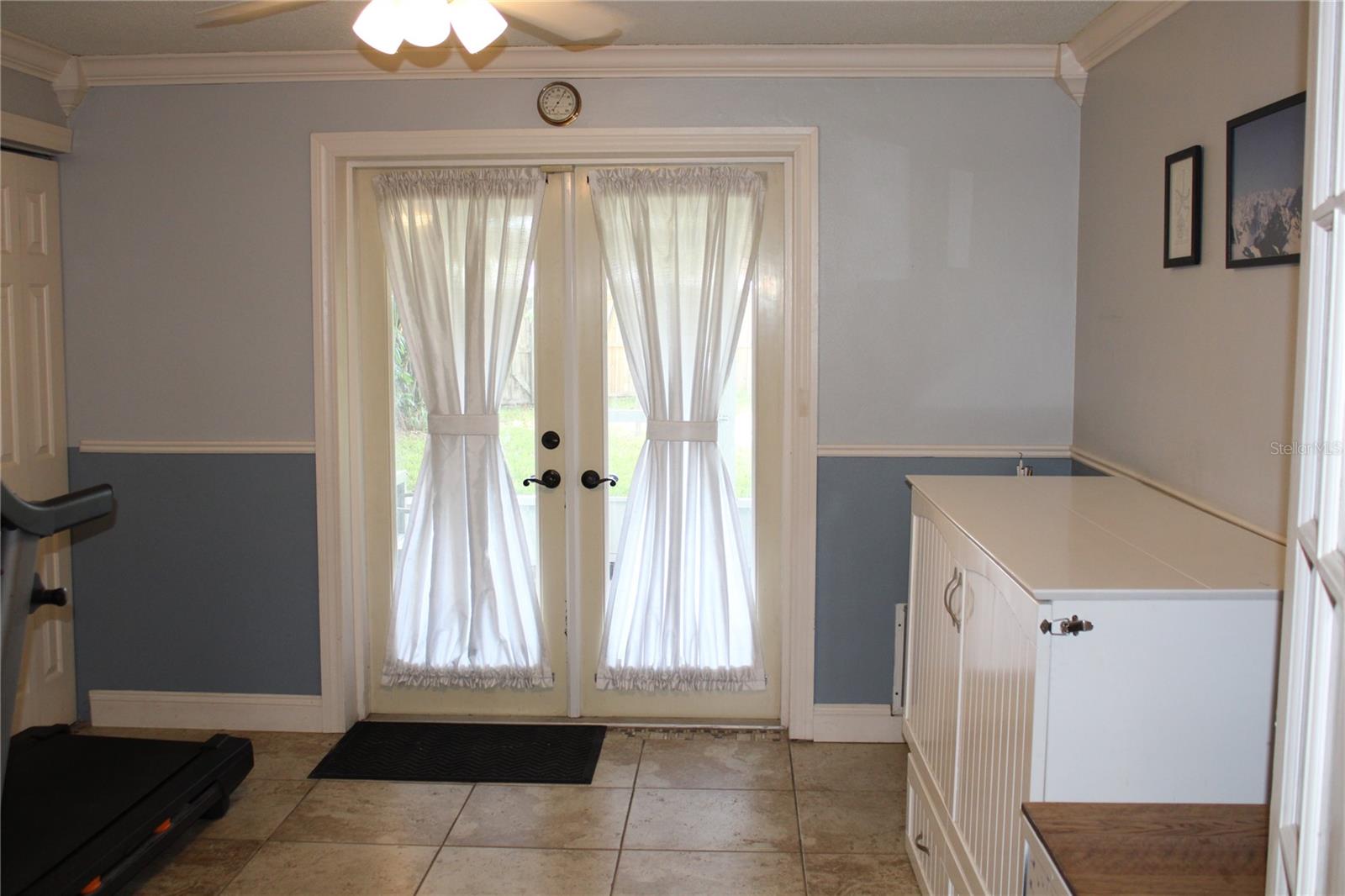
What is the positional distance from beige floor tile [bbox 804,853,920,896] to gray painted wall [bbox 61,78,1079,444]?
1.41 meters

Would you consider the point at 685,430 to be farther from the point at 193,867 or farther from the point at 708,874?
the point at 193,867

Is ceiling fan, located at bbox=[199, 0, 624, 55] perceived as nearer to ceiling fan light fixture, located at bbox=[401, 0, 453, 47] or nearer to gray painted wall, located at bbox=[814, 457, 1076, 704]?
ceiling fan light fixture, located at bbox=[401, 0, 453, 47]

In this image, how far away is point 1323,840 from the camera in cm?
115

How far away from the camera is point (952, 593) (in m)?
2.62

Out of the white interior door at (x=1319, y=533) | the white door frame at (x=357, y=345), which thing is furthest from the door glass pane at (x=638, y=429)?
the white interior door at (x=1319, y=533)

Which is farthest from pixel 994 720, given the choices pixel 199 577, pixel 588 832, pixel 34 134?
pixel 34 134

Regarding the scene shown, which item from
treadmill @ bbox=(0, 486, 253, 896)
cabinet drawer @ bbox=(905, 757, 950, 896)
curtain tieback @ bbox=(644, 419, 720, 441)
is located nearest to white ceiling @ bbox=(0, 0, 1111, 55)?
curtain tieback @ bbox=(644, 419, 720, 441)

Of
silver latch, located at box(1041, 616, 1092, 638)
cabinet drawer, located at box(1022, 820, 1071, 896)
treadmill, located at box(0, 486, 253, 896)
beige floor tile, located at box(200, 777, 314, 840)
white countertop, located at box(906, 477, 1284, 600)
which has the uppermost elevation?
white countertop, located at box(906, 477, 1284, 600)

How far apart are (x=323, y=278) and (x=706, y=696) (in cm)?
204

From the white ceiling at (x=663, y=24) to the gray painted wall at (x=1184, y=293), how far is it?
1.32ft

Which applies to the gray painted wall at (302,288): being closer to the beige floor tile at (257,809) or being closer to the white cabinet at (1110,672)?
the beige floor tile at (257,809)

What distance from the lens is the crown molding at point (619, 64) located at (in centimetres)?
369

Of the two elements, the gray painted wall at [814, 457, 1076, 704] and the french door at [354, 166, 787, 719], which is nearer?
the gray painted wall at [814, 457, 1076, 704]

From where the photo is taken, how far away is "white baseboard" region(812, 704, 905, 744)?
13.0 feet
